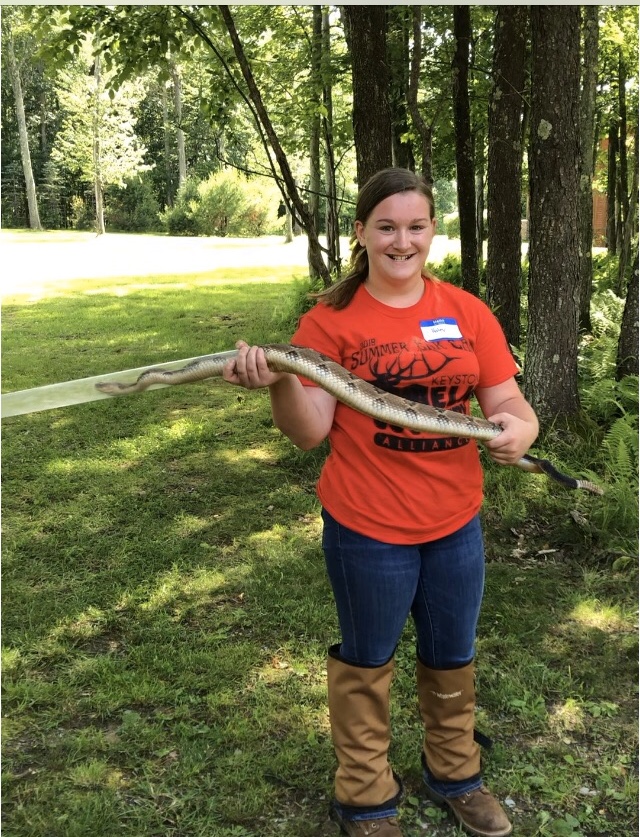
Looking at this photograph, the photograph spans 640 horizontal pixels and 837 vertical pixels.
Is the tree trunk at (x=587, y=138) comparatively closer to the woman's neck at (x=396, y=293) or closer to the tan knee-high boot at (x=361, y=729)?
the woman's neck at (x=396, y=293)

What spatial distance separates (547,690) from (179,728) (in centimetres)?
183

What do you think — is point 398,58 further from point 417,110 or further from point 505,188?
point 505,188

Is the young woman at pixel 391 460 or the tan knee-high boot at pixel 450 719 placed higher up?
the young woman at pixel 391 460

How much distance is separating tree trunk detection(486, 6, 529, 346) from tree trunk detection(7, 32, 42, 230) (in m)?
25.1

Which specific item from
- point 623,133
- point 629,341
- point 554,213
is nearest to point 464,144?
point 554,213

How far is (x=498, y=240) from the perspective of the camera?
7.48m

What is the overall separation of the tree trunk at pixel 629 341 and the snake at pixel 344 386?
4125mm

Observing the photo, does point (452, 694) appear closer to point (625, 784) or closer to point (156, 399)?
point (625, 784)

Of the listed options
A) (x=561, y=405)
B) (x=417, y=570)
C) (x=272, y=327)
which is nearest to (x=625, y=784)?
(x=417, y=570)

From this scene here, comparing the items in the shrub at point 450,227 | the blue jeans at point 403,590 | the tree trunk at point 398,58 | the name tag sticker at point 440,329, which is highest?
the tree trunk at point 398,58

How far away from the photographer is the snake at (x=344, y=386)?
2076 mm

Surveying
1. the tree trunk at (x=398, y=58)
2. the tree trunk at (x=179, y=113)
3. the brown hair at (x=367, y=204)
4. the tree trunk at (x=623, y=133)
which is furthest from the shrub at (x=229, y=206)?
the brown hair at (x=367, y=204)

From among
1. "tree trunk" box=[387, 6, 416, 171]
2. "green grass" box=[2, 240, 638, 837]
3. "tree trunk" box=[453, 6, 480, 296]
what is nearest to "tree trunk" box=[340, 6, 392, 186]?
"tree trunk" box=[453, 6, 480, 296]

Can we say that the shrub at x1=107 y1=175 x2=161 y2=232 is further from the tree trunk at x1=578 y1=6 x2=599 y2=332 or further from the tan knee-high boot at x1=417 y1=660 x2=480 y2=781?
the tan knee-high boot at x1=417 y1=660 x2=480 y2=781
